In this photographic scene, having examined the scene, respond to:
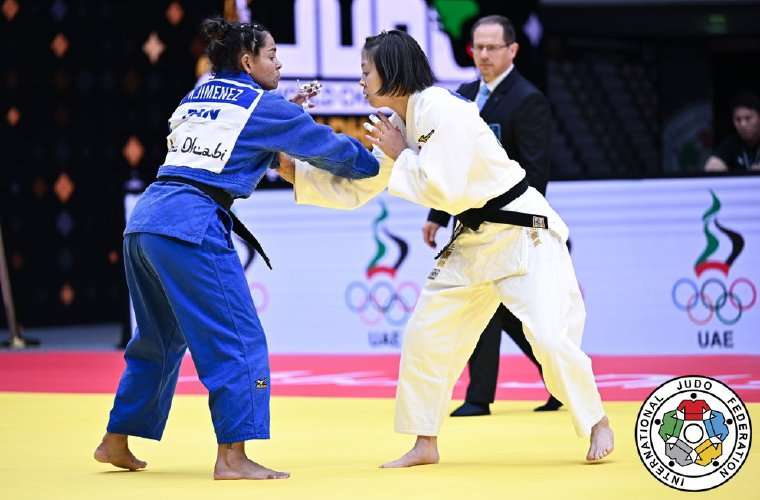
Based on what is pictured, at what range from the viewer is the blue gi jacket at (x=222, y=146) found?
13.8ft

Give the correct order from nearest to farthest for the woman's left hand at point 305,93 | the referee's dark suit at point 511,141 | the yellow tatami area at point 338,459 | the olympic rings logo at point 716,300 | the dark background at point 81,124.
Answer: the yellow tatami area at point 338,459 → the woman's left hand at point 305,93 → the referee's dark suit at point 511,141 → the olympic rings logo at point 716,300 → the dark background at point 81,124

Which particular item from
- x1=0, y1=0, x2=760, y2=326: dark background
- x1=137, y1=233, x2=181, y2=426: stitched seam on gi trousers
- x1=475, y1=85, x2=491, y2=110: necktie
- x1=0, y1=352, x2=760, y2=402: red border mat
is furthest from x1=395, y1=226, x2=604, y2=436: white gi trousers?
x1=0, y1=0, x2=760, y2=326: dark background

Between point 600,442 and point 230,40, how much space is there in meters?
1.71

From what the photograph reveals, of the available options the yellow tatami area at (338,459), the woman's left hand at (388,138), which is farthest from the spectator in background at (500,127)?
the woman's left hand at (388,138)

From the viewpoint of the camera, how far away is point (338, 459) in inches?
183

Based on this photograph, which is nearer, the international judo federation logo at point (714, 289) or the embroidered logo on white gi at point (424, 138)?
the embroidered logo on white gi at point (424, 138)

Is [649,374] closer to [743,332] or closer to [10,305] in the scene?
[743,332]

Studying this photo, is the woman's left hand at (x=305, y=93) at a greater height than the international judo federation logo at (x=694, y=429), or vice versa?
the woman's left hand at (x=305, y=93)

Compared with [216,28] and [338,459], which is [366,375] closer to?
[338,459]

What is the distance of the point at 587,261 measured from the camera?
318 inches

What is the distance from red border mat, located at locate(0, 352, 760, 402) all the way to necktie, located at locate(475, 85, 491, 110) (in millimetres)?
1391

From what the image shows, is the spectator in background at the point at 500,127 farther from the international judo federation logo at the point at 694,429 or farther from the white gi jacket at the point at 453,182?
the international judo federation logo at the point at 694,429

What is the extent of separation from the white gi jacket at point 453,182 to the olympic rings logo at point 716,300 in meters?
3.54

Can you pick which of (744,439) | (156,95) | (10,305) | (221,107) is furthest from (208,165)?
(156,95)
